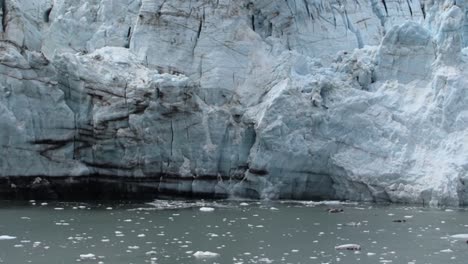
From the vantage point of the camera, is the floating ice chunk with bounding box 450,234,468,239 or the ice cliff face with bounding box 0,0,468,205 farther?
the ice cliff face with bounding box 0,0,468,205

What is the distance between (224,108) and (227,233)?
5.33 m

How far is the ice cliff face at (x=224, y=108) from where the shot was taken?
1466cm

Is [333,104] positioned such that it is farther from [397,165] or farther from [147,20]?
[147,20]

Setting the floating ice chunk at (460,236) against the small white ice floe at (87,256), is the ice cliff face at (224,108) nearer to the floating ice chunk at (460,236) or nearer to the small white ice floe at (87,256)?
the floating ice chunk at (460,236)

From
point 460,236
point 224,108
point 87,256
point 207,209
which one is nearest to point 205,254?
point 87,256

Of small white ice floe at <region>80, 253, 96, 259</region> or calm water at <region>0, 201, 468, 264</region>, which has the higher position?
calm water at <region>0, 201, 468, 264</region>

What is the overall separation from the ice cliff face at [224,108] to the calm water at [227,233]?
0.94m

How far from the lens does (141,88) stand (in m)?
14.8

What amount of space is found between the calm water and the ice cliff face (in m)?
0.94

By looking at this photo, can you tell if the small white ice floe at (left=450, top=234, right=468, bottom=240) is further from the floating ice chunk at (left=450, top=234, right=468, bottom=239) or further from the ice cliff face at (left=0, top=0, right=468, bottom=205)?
the ice cliff face at (left=0, top=0, right=468, bottom=205)

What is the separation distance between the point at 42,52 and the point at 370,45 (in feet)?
22.7

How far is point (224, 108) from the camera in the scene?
1567 cm

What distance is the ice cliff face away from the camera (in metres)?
14.7

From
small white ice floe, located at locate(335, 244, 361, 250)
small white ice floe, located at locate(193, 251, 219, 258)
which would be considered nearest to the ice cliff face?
small white ice floe, located at locate(335, 244, 361, 250)
